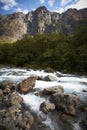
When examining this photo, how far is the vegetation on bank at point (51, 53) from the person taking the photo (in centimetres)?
3666

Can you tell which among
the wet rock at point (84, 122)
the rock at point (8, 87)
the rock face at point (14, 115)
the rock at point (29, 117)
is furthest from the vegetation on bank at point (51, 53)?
the rock at point (29, 117)

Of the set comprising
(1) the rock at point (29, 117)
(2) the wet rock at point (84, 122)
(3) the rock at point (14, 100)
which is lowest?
(2) the wet rock at point (84, 122)

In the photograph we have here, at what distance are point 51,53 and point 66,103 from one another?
2931 centimetres

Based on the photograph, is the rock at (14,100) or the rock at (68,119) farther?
the rock at (14,100)

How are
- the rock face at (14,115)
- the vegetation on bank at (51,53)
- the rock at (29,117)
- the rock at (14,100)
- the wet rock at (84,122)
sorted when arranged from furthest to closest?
1. the vegetation on bank at (51,53)
2. the rock at (14,100)
3. the rock at (29,117)
4. the wet rock at (84,122)
5. the rock face at (14,115)

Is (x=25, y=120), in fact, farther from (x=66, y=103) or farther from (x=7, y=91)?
(x=7, y=91)

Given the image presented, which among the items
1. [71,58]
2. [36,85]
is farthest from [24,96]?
[71,58]

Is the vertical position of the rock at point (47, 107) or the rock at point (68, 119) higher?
the rock at point (47, 107)

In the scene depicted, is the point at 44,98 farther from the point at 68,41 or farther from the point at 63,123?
the point at 68,41

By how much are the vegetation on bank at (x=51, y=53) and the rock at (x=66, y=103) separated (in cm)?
1914

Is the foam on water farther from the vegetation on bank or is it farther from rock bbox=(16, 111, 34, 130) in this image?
the vegetation on bank

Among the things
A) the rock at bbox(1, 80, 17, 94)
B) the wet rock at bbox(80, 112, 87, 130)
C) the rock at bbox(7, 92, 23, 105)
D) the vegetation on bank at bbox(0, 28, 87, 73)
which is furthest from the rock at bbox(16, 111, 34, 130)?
the vegetation on bank at bbox(0, 28, 87, 73)

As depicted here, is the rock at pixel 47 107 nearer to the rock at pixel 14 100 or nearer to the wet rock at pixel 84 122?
the rock at pixel 14 100

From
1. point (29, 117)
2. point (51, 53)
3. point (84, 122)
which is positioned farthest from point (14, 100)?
point (51, 53)
